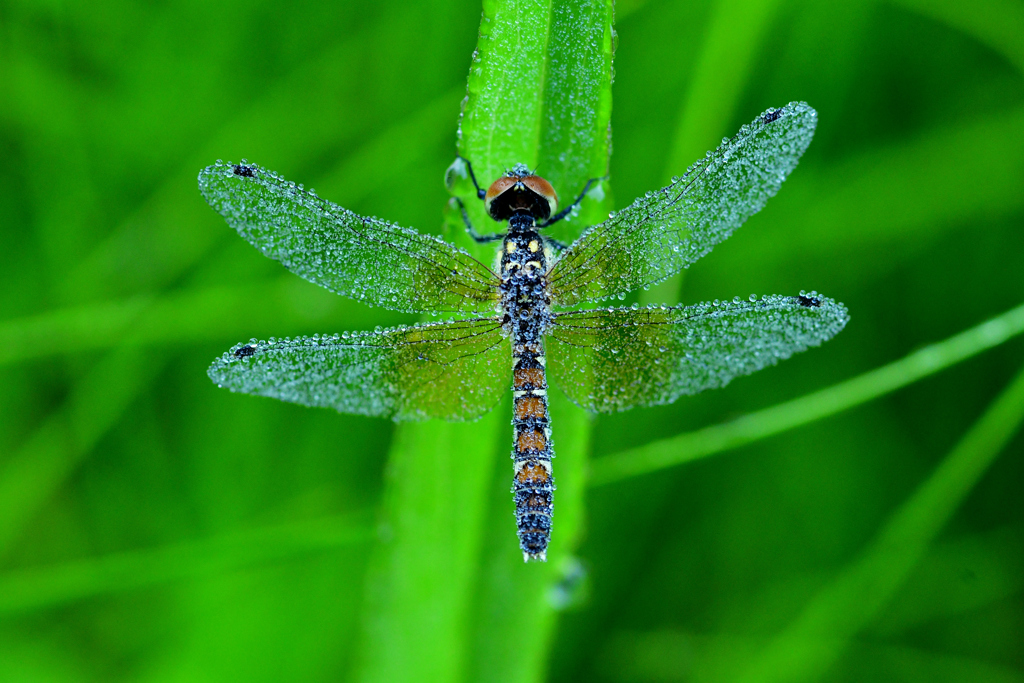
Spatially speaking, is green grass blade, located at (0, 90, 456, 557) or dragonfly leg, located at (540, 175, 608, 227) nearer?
dragonfly leg, located at (540, 175, 608, 227)

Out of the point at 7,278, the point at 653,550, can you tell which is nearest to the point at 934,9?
the point at 653,550

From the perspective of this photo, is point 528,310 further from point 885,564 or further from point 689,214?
point 885,564

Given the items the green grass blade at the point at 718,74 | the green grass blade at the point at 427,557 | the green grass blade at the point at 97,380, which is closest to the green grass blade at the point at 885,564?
the green grass blade at the point at 718,74

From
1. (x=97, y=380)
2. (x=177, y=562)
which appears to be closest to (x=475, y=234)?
(x=177, y=562)

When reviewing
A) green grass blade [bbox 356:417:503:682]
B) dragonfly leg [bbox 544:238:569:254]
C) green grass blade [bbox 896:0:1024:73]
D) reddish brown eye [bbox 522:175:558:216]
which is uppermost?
green grass blade [bbox 896:0:1024:73]

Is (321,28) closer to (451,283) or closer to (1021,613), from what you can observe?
(451,283)

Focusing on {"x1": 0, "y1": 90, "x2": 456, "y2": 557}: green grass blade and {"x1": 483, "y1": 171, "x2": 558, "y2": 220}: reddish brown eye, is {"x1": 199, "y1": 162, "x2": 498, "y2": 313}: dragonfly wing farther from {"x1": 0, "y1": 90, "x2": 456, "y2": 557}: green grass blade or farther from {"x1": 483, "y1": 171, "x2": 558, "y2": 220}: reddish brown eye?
{"x1": 0, "y1": 90, "x2": 456, "y2": 557}: green grass blade

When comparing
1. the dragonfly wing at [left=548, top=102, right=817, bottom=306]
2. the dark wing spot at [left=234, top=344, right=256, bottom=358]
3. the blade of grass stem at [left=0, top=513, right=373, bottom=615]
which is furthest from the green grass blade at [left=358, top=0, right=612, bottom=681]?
the dark wing spot at [left=234, top=344, right=256, bottom=358]
